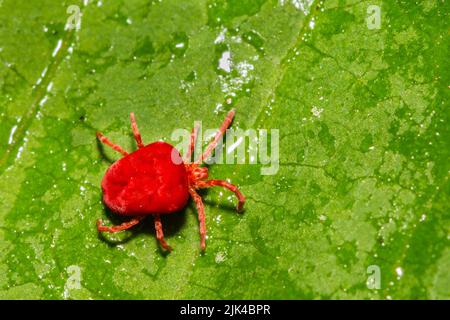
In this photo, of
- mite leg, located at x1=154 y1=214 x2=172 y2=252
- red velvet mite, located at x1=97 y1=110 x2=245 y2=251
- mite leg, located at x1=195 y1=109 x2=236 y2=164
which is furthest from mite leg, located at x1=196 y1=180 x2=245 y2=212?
mite leg, located at x1=154 y1=214 x2=172 y2=252

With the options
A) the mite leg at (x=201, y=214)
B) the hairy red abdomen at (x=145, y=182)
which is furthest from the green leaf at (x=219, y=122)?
the hairy red abdomen at (x=145, y=182)

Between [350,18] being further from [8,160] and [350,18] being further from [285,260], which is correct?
[8,160]

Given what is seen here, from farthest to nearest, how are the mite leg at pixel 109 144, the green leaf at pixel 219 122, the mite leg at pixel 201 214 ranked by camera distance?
the mite leg at pixel 109 144 → the mite leg at pixel 201 214 → the green leaf at pixel 219 122

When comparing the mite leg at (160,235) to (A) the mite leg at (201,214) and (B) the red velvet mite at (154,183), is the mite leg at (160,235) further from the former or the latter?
(A) the mite leg at (201,214)

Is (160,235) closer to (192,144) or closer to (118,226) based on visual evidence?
(118,226)

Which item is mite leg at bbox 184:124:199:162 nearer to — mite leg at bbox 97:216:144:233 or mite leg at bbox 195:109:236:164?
mite leg at bbox 195:109:236:164

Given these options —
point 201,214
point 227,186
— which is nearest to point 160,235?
point 201,214

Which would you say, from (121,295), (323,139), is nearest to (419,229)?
(323,139)

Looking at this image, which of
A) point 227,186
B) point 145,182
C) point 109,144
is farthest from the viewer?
point 109,144

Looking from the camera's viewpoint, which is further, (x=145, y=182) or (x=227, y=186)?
(x=227, y=186)
